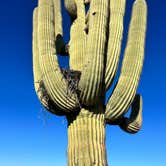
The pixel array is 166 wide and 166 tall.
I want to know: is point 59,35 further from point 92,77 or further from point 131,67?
point 92,77

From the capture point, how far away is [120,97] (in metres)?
8.34

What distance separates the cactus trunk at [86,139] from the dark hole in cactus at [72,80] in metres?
0.33

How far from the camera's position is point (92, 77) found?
25.6 feet

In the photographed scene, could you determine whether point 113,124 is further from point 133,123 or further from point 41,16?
point 41,16

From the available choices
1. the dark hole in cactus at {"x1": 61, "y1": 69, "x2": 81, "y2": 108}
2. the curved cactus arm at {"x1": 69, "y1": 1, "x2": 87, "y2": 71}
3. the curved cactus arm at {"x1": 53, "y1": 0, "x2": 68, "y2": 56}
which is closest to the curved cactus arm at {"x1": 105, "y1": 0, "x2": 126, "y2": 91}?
the dark hole in cactus at {"x1": 61, "y1": 69, "x2": 81, "y2": 108}

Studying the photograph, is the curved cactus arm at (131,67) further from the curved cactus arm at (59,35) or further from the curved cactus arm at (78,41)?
the curved cactus arm at (59,35)

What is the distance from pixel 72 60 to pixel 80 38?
0.49 metres

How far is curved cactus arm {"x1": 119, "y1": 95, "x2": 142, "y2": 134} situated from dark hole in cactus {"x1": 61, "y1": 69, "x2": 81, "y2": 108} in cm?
137

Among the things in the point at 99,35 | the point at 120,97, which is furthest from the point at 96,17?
the point at 120,97

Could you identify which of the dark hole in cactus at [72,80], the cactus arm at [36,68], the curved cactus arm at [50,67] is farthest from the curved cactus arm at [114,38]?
the cactus arm at [36,68]

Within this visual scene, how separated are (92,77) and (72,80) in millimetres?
496

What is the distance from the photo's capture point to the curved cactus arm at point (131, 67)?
835 cm

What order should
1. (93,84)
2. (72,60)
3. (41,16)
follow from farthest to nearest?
(72,60)
(41,16)
(93,84)

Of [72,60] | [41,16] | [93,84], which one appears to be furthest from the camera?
[72,60]
